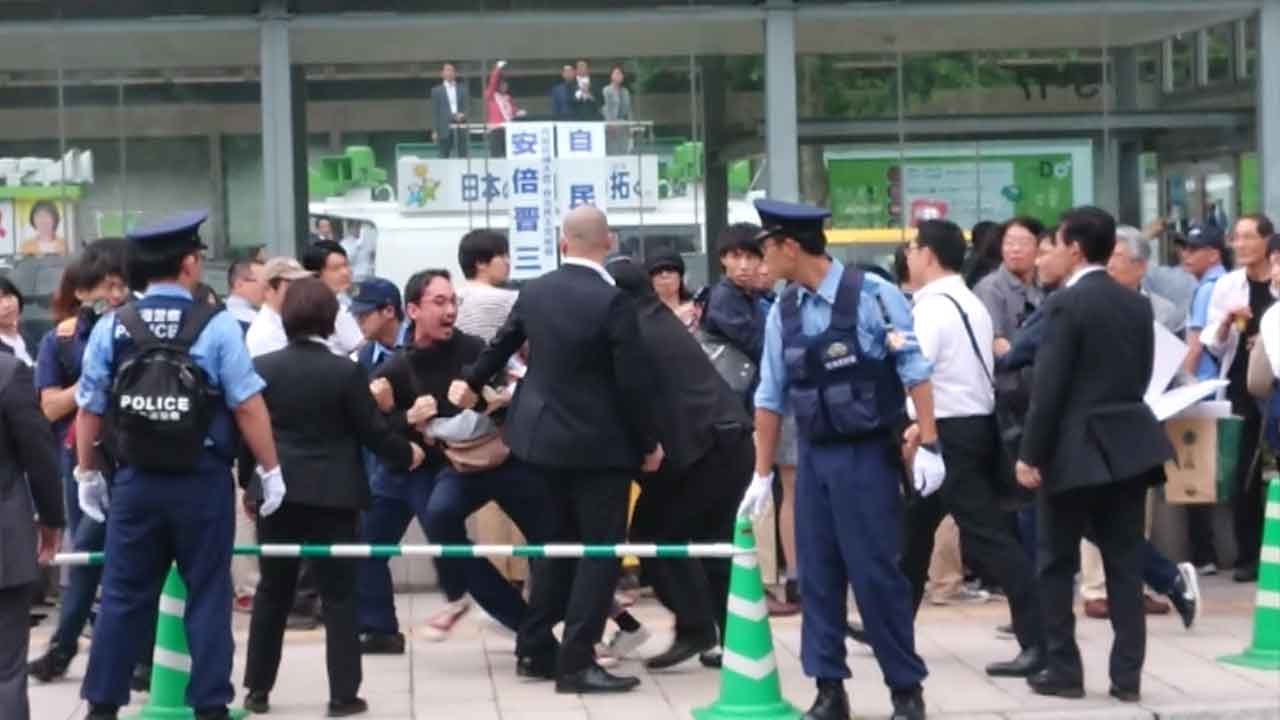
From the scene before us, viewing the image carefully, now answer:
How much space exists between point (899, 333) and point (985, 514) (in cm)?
151

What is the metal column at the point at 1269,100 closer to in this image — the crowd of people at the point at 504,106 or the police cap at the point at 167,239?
the crowd of people at the point at 504,106

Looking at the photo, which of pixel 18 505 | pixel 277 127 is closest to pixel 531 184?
pixel 277 127

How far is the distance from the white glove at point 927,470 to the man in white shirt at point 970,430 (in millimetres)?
1036

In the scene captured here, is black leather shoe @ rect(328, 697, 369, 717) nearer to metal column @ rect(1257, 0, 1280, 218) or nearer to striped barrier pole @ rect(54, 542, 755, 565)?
striped barrier pole @ rect(54, 542, 755, 565)

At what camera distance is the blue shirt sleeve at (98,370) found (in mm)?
8961

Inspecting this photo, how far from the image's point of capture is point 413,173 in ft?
58.1

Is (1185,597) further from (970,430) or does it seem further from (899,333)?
(899,333)

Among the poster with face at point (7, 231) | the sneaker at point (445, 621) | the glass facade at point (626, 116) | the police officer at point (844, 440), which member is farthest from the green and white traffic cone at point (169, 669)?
the poster with face at point (7, 231)

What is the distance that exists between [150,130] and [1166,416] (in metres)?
9.67

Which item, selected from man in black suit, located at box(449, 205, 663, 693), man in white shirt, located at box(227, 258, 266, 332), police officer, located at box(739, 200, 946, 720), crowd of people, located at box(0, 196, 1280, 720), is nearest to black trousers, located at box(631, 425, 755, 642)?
crowd of people, located at box(0, 196, 1280, 720)

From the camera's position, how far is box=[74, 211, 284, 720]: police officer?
8867mm

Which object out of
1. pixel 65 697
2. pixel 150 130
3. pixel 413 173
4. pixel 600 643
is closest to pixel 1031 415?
pixel 600 643

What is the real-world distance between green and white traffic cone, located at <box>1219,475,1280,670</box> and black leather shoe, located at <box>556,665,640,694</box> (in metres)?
2.89

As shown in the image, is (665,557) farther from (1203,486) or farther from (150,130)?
(150,130)
